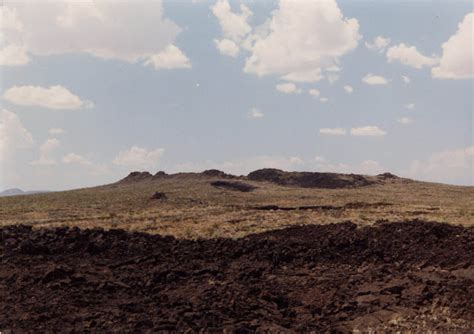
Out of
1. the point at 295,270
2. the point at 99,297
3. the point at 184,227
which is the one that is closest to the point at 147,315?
the point at 99,297

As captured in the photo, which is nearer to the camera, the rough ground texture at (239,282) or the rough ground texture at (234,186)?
the rough ground texture at (239,282)

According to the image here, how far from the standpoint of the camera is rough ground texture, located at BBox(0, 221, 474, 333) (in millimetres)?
9227

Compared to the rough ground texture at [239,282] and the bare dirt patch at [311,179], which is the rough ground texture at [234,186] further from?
the rough ground texture at [239,282]

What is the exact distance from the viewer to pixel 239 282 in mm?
12469

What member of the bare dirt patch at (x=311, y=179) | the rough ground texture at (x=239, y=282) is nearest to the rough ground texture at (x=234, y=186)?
the bare dirt patch at (x=311, y=179)

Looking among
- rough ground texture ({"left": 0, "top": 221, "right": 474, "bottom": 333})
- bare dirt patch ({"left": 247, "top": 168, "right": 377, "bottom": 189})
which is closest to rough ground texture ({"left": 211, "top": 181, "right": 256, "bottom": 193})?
bare dirt patch ({"left": 247, "top": 168, "right": 377, "bottom": 189})

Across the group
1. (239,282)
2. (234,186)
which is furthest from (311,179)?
(239,282)

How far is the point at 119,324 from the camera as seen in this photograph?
879 cm

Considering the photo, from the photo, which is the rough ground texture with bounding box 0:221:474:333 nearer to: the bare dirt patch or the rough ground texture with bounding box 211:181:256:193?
the rough ground texture with bounding box 211:181:256:193

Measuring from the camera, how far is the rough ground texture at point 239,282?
9227 millimetres

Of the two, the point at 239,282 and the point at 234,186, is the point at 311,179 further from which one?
the point at 239,282

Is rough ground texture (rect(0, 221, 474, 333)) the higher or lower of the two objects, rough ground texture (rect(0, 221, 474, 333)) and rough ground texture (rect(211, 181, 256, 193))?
the lower

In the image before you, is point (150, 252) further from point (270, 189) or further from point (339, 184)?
point (339, 184)

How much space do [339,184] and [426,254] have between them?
190 ft
